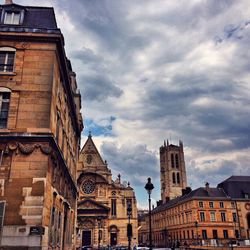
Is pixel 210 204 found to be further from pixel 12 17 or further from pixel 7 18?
pixel 7 18

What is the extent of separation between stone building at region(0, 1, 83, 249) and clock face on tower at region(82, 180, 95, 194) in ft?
147

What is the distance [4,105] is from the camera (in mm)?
14695

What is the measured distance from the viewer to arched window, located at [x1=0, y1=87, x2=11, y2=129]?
1440 centimetres

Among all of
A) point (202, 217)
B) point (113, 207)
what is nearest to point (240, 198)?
point (202, 217)

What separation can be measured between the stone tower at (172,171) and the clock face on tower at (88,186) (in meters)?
51.4

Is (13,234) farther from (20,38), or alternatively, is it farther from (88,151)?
(88,151)

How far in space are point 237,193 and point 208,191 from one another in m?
5.99

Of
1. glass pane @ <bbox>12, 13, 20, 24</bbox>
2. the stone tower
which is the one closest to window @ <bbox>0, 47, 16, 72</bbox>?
glass pane @ <bbox>12, 13, 20, 24</bbox>

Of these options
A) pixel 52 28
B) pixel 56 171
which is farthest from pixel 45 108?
pixel 52 28

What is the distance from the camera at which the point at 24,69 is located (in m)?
15.4

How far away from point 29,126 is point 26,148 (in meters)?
1.09

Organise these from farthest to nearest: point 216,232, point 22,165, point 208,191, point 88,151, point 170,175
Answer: point 170,175 < point 88,151 < point 208,191 < point 216,232 < point 22,165

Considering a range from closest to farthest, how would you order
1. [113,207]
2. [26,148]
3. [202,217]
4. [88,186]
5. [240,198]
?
[26,148]
[202,217]
[240,198]
[113,207]
[88,186]

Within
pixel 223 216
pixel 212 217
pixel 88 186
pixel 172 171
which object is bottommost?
pixel 212 217
